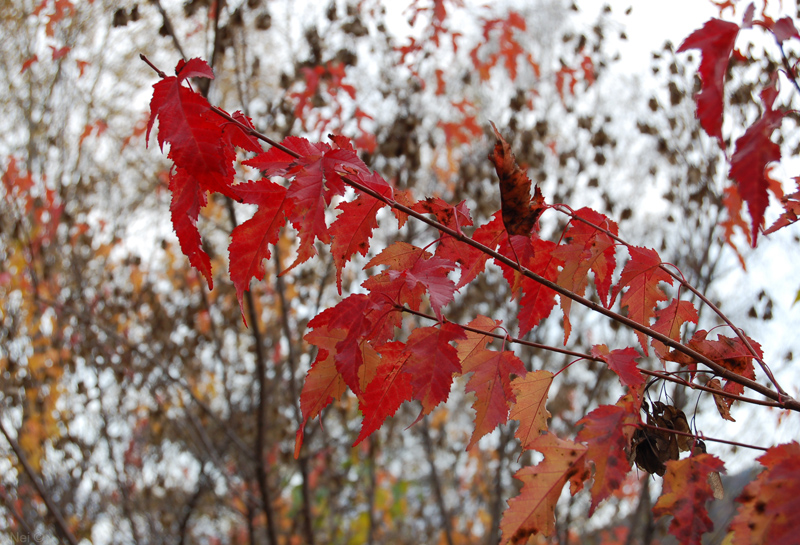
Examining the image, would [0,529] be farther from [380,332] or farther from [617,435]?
[617,435]

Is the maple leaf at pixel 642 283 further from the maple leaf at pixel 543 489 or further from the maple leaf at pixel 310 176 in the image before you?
the maple leaf at pixel 310 176

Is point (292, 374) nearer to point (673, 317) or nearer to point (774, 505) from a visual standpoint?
point (673, 317)

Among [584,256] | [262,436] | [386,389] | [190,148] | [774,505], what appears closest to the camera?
[774,505]

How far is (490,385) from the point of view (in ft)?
2.91

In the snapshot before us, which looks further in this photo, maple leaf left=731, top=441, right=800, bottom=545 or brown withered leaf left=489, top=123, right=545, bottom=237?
brown withered leaf left=489, top=123, right=545, bottom=237

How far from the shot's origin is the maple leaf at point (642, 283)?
1018 mm

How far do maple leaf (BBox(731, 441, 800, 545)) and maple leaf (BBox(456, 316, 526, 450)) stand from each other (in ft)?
1.04

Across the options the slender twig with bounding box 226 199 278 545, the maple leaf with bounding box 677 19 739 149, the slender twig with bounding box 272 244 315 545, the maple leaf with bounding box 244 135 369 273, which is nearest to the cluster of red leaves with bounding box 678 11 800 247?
the maple leaf with bounding box 677 19 739 149

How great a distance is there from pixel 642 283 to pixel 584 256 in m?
0.15

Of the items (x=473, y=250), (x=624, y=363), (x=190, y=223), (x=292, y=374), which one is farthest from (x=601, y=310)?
(x=292, y=374)

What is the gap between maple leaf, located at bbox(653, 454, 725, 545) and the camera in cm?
81

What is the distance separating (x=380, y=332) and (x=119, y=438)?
149 inches

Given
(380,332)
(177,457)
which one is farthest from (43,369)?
(380,332)

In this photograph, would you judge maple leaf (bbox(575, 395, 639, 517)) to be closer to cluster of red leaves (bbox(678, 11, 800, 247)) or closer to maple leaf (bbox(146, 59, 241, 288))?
cluster of red leaves (bbox(678, 11, 800, 247))
